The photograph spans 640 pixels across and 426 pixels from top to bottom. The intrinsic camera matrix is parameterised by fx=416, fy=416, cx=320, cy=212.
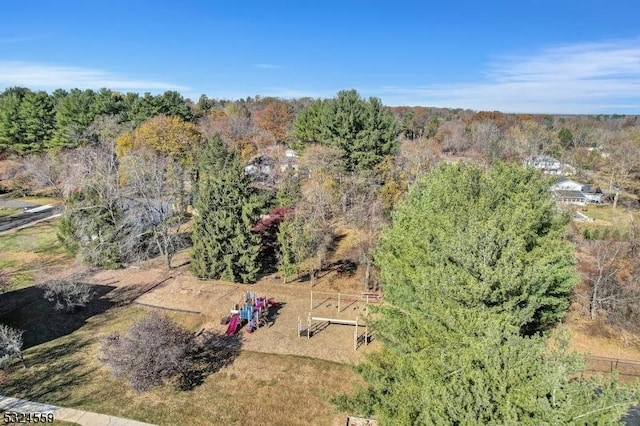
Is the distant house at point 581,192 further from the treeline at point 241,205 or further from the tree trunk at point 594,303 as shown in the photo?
the tree trunk at point 594,303

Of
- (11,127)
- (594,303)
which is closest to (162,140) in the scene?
(11,127)

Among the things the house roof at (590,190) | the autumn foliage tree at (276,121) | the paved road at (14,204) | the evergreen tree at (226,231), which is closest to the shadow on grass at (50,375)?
the evergreen tree at (226,231)

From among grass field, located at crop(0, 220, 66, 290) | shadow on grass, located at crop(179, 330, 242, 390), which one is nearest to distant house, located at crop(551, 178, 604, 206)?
shadow on grass, located at crop(179, 330, 242, 390)

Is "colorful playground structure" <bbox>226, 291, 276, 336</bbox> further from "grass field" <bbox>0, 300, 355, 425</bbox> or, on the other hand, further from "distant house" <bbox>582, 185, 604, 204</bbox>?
"distant house" <bbox>582, 185, 604, 204</bbox>

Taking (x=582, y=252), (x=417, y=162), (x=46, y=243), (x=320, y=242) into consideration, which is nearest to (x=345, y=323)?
(x=320, y=242)

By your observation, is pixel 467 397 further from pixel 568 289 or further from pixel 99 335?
pixel 99 335

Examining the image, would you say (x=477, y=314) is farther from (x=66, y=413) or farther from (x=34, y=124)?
(x=34, y=124)
